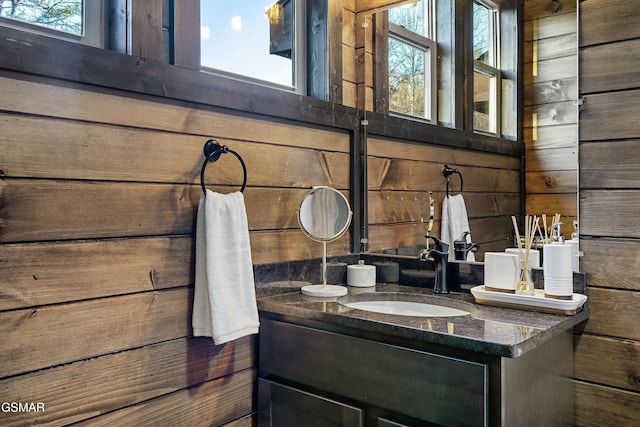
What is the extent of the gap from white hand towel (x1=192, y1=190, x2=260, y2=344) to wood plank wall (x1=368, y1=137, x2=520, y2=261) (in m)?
0.65

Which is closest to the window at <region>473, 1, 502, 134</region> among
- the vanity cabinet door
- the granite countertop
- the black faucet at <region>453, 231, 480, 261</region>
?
the black faucet at <region>453, 231, 480, 261</region>

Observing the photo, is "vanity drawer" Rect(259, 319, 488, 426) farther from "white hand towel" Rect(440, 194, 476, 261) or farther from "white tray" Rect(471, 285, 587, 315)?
"white hand towel" Rect(440, 194, 476, 261)

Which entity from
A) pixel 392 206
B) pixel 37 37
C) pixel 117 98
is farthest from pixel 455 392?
pixel 37 37

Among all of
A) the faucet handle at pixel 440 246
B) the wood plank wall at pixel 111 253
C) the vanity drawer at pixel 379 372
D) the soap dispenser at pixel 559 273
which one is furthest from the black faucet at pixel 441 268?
the wood plank wall at pixel 111 253

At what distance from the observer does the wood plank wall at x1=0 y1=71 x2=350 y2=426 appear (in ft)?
3.56

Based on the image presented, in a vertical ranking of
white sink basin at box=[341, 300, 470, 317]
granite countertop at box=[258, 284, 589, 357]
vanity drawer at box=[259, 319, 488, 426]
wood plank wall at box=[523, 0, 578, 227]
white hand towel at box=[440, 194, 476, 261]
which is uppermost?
wood plank wall at box=[523, 0, 578, 227]

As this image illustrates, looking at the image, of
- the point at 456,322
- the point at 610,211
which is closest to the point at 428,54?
the point at 610,211

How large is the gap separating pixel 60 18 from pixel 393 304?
1.25 meters

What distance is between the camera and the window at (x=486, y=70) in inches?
63.9

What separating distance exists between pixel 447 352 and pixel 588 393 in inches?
23.7

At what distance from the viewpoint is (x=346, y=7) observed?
1.94 metres

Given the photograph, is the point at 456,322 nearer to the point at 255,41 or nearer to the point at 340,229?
the point at 340,229

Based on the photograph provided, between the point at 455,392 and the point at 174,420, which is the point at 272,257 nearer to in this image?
the point at 174,420

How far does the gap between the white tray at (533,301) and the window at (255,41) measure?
992 mm
